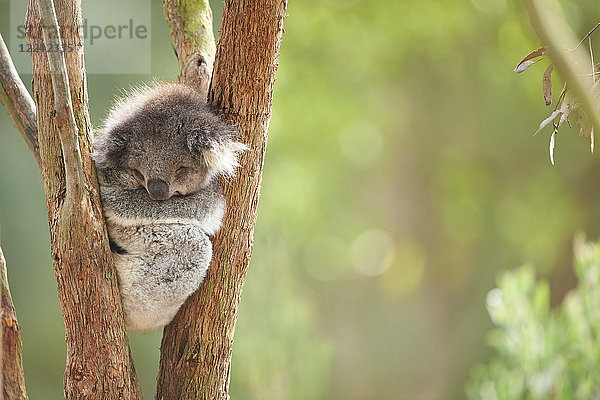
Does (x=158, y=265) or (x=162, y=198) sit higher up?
(x=162, y=198)

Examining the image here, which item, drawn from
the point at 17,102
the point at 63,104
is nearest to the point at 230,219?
the point at 63,104

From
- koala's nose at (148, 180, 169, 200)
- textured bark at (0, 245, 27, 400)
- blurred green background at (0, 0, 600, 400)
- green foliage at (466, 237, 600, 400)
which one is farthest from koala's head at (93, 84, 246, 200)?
blurred green background at (0, 0, 600, 400)

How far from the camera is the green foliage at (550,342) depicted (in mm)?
2660

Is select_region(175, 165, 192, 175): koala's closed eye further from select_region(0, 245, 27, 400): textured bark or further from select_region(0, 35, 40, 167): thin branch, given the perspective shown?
select_region(0, 245, 27, 400): textured bark

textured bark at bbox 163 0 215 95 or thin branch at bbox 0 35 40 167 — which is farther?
textured bark at bbox 163 0 215 95

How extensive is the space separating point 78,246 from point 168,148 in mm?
389

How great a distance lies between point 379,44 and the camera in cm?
686

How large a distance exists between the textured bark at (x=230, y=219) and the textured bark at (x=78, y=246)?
0.60 ft

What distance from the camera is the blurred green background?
610 centimetres

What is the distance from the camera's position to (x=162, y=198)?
5.53 ft

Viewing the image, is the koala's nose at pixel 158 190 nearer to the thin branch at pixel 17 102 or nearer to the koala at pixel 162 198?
the koala at pixel 162 198

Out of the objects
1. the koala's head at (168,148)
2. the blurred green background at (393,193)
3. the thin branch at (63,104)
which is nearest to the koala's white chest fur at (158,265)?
the koala's head at (168,148)

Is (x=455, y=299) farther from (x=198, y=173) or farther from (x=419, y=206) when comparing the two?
(x=198, y=173)

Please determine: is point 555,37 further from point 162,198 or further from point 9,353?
point 9,353
